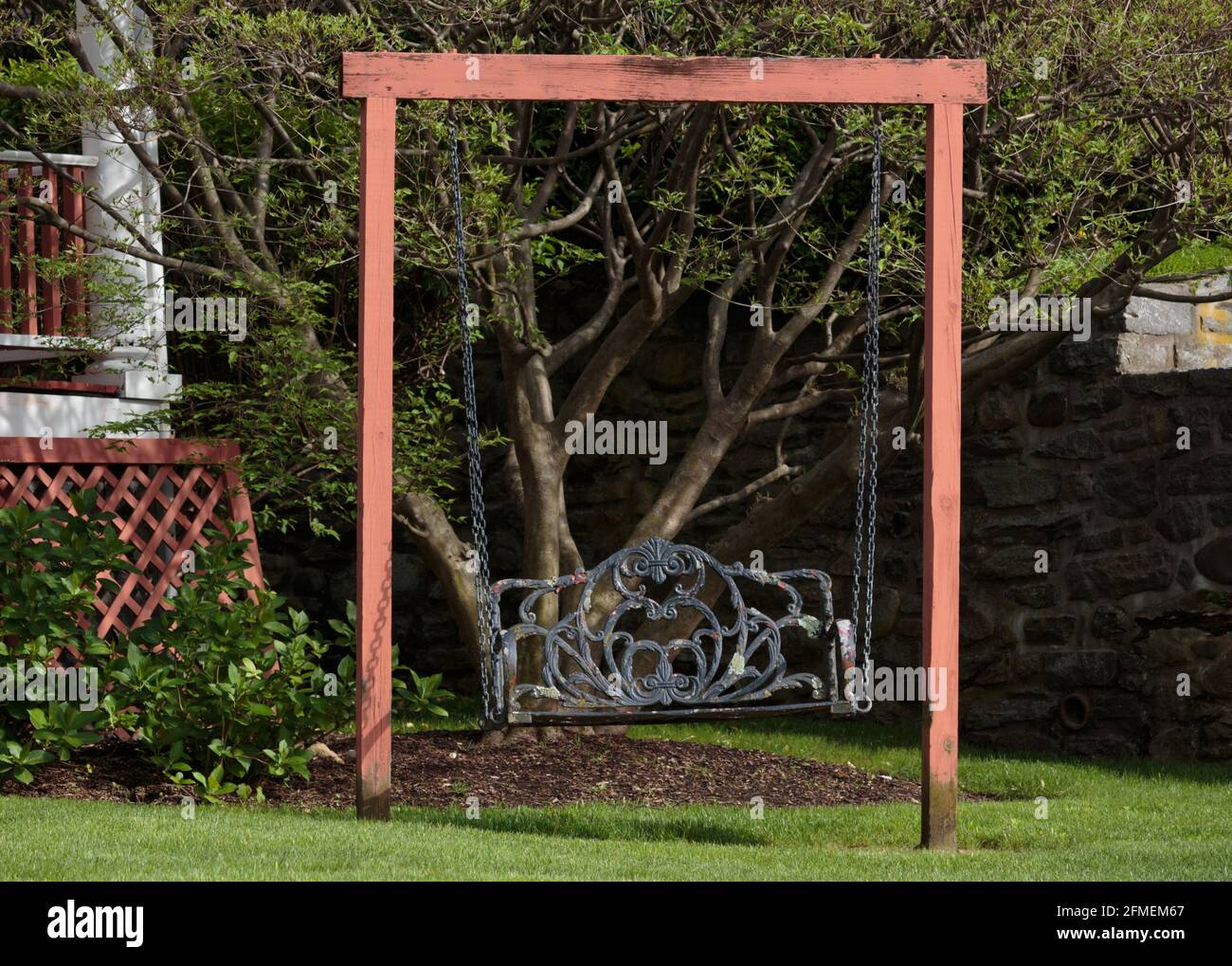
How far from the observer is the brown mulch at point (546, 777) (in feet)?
20.2

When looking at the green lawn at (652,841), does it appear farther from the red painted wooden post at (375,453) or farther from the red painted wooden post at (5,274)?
the red painted wooden post at (5,274)

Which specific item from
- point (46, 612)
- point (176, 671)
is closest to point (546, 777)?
point (176, 671)

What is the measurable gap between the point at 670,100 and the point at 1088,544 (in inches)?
145

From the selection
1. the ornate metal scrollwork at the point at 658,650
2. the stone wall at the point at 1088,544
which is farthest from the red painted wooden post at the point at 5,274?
the stone wall at the point at 1088,544

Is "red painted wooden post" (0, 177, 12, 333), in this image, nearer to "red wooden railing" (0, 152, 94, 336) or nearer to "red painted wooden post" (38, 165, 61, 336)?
"red wooden railing" (0, 152, 94, 336)

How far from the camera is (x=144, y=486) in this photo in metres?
7.54

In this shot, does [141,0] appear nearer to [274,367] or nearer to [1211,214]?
[274,367]

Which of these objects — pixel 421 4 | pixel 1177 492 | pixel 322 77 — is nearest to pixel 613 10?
pixel 421 4

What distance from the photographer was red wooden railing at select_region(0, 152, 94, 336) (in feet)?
22.8

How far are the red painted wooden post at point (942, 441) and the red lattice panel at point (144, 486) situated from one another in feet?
9.71

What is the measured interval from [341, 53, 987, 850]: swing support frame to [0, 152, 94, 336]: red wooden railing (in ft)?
7.01

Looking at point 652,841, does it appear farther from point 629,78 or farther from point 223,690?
point 629,78

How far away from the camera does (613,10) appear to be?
666cm

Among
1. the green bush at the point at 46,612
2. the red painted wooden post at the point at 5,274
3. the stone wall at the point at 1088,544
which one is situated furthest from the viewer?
the stone wall at the point at 1088,544
